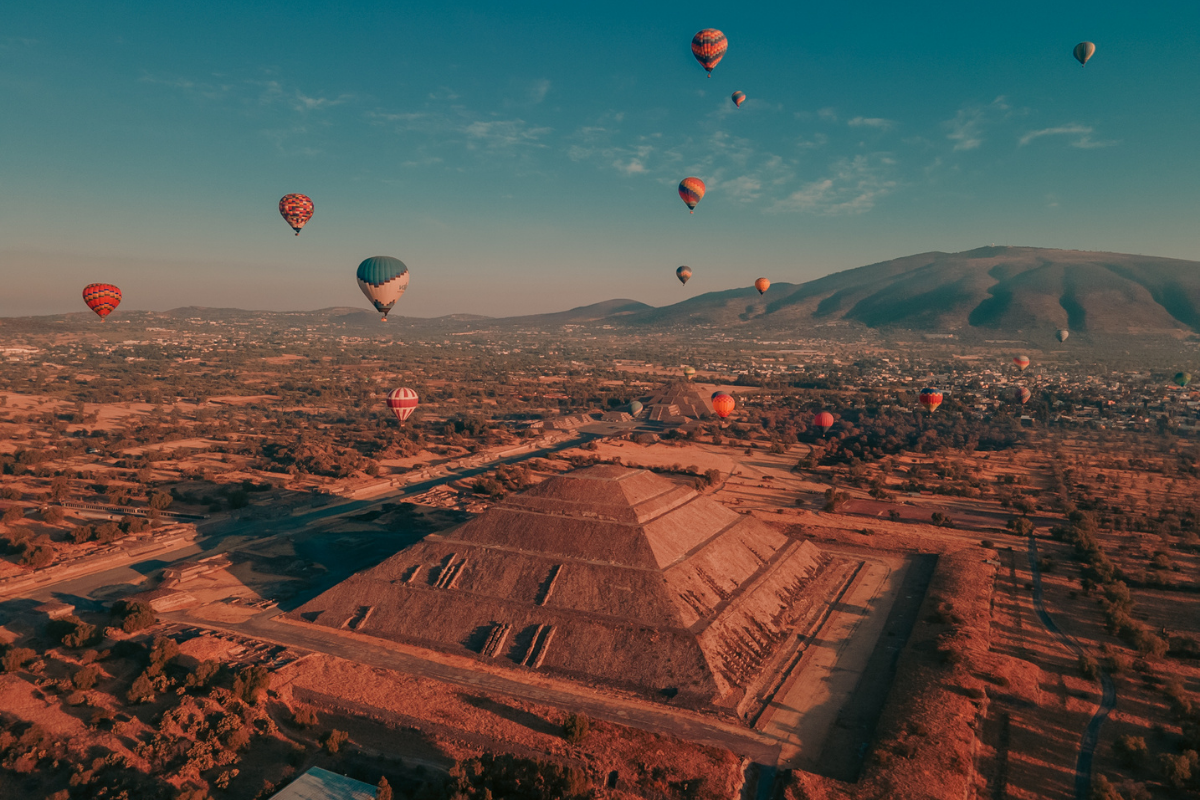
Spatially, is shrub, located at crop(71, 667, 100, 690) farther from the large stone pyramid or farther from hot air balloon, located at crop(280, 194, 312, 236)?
hot air balloon, located at crop(280, 194, 312, 236)

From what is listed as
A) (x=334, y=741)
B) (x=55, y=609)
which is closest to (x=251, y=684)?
(x=334, y=741)

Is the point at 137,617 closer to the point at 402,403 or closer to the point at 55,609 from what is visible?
the point at 55,609

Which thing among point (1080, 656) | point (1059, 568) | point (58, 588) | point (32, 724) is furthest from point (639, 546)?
point (58, 588)

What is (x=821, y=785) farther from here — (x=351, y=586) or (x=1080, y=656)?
(x=351, y=586)

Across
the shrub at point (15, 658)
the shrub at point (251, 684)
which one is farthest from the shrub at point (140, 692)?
the shrub at point (15, 658)

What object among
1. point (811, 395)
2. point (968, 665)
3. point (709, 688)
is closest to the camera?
point (709, 688)
